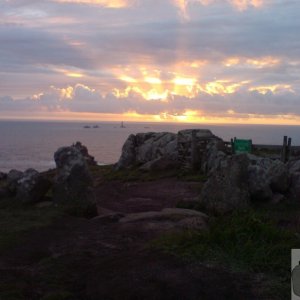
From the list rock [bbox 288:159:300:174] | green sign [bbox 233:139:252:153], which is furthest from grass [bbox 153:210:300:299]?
green sign [bbox 233:139:252:153]

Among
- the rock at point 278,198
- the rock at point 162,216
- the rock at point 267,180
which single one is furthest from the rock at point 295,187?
the rock at point 162,216

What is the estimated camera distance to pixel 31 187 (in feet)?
52.9

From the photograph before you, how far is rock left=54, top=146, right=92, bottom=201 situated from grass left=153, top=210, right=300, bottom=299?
6.13m

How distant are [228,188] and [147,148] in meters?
17.6

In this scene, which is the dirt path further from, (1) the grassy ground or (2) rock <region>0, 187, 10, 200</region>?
(2) rock <region>0, 187, 10, 200</region>

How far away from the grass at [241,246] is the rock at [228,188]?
5.54m

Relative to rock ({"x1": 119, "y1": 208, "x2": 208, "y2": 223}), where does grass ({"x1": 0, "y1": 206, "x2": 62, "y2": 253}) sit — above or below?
below

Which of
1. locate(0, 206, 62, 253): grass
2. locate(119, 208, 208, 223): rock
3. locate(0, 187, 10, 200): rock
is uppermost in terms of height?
locate(119, 208, 208, 223): rock

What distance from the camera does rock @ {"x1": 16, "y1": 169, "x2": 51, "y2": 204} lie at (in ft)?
52.8

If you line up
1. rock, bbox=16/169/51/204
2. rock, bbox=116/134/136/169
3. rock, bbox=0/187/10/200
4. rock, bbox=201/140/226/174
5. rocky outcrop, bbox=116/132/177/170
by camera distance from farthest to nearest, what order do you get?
rock, bbox=116/134/136/169 < rocky outcrop, bbox=116/132/177/170 < rock, bbox=201/140/226/174 < rock, bbox=0/187/10/200 < rock, bbox=16/169/51/204

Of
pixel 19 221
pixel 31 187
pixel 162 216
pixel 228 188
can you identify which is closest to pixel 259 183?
pixel 228 188

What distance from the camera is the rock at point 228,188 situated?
1553 cm

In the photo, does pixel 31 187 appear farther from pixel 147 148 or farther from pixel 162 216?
pixel 147 148

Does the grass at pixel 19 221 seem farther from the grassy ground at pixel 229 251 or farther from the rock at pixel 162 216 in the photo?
the rock at pixel 162 216
